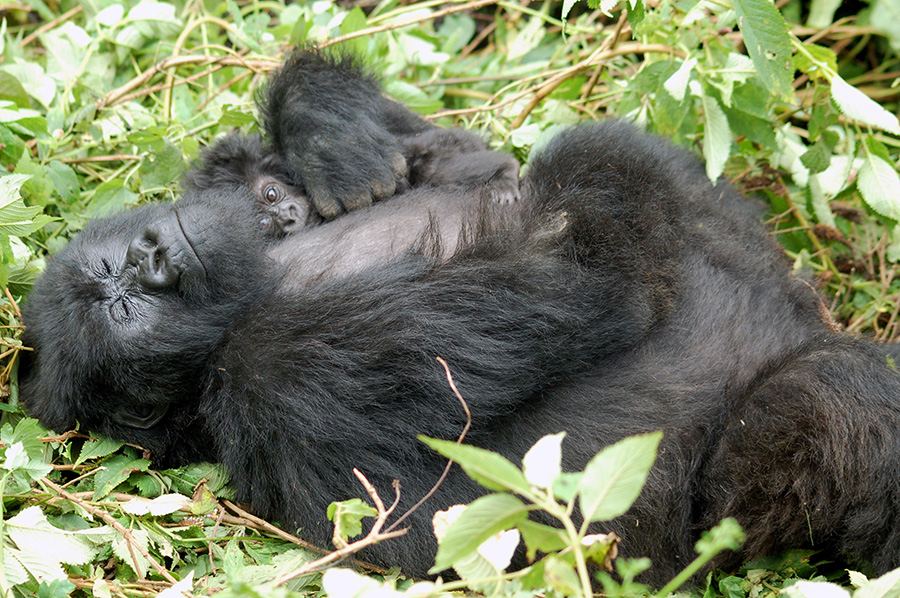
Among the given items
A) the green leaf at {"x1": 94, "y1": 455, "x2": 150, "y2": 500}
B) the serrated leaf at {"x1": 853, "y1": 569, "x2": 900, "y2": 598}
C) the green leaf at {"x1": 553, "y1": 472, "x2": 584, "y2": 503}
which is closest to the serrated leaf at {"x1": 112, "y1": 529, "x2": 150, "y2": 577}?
the green leaf at {"x1": 94, "y1": 455, "x2": 150, "y2": 500}

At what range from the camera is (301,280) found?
8.05 ft

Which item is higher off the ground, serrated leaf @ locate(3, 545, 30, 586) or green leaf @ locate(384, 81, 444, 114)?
green leaf @ locate(384, 81, 444, 114)

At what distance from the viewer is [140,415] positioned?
2465 millimetres

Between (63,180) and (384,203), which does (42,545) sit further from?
(63,180)

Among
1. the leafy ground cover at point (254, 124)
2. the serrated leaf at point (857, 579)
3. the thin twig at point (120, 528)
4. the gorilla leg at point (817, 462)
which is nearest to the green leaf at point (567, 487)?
the leafy ground cover at point (254, 124)

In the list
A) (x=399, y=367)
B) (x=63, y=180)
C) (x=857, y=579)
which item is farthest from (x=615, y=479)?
(x=63, y=180)

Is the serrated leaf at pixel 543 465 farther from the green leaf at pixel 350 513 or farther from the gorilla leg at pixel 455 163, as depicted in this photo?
the gorilla leg at pixel 455 163

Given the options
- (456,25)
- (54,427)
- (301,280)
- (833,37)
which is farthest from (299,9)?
(833,37)

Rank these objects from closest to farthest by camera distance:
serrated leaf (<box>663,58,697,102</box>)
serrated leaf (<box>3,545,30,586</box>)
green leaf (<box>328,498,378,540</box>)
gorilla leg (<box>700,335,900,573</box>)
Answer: green leaf (<box>328,498,378,540</box>) < serrated leaf (<box>3,545,30,586</box>) < gorilla leg (<box>700,335,900,573</box>) < serrated leaf (<box>663,58,697,102</box>)

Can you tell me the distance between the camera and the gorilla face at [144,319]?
234 cm

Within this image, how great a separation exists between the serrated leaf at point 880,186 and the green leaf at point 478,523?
223 cm

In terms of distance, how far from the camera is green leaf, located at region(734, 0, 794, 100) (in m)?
2.42

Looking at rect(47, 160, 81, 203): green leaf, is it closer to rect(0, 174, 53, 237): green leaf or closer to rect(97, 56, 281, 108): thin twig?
rect(97, 56, 281, 108): thin twig

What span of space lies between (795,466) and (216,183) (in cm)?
210
